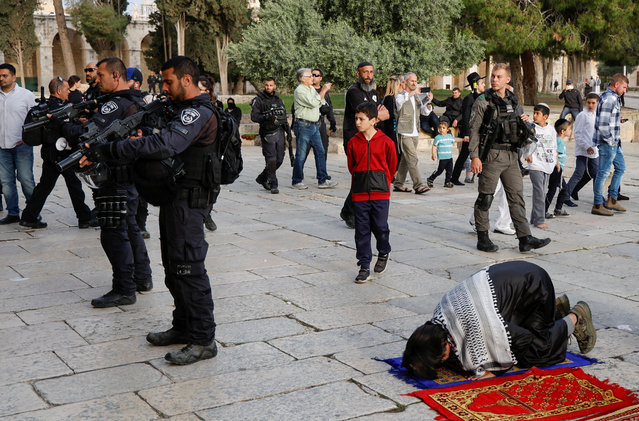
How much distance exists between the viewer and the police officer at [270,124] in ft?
36.8

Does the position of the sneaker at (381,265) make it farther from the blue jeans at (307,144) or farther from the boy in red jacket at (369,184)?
the blue jeans at (307,144)

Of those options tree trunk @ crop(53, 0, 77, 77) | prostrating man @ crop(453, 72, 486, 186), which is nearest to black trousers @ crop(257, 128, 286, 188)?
prostrating man @ crop(453, 72, 486, 186)

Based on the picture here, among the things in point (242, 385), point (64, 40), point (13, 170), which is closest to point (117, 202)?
point (242, 385)

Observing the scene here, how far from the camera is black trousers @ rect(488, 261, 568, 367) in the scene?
4.22m

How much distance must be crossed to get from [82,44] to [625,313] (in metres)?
58.5

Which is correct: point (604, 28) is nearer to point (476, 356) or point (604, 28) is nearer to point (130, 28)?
point (476, 356)

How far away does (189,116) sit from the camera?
4.31 m

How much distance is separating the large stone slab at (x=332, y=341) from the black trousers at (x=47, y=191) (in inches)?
181

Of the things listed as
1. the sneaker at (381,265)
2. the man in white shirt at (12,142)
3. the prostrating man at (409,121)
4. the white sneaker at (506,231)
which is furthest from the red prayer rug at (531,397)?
the prostrating man at (409,121)

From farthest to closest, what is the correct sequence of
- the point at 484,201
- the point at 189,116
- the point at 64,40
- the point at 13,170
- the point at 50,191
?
the point at 64,40 < the point at 13,170 < the point at 50,191 < the point at 484,201 < the point at 189,116

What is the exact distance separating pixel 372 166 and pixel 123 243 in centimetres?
216

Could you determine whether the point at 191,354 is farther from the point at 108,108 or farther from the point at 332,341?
the point at 108,108

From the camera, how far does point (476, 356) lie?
4.14 m

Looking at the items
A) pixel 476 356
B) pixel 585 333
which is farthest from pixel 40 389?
pixel 585 333
